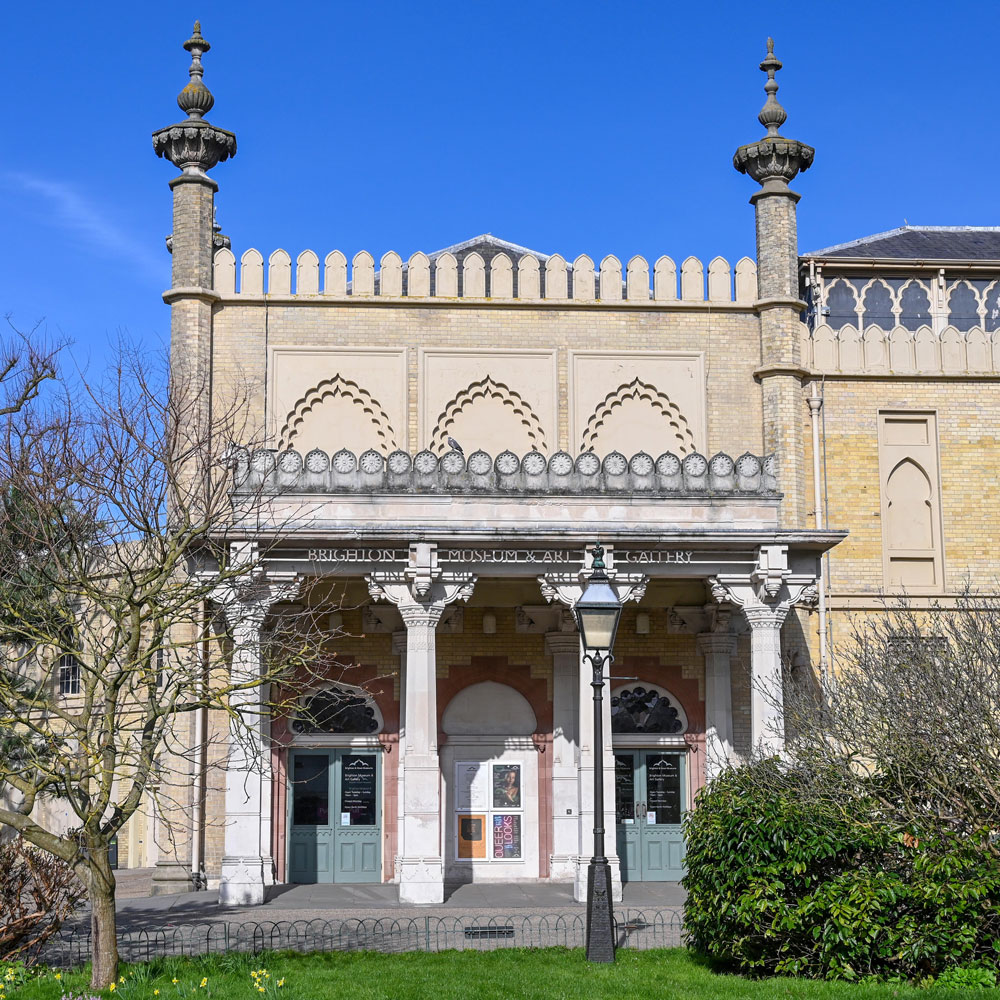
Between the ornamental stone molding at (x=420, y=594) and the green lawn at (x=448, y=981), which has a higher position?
the ornamental stone molding at (x=420, y=594)

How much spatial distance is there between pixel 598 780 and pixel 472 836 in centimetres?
1030

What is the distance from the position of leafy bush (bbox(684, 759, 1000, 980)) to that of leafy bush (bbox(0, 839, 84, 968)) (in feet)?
22.4

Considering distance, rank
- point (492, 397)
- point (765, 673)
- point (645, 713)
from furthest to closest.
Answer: point (492, 397) < point (645, 713) < point (765, 673)

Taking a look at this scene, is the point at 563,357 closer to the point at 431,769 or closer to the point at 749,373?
the point at 749,373

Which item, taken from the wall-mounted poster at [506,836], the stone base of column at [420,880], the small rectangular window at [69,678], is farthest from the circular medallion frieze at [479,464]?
the small rectangular window at [69,678]

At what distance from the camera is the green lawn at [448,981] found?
12742 mm

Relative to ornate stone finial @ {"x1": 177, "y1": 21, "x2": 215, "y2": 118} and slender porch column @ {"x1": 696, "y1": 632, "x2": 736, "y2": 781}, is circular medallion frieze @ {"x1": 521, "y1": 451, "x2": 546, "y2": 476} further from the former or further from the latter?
ornate stone finial @ {"x1": 177, "y1": 21, "x2": 215, "y2": 118}

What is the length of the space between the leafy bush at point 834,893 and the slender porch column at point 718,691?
32.1 ft

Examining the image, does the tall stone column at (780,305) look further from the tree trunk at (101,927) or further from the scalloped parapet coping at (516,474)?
the tree trunk at (101,927)

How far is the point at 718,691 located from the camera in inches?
986

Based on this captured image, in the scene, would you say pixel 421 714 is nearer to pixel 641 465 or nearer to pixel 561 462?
pixel 561 462

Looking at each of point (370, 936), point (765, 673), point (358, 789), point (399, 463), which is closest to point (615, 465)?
point (399, 463)

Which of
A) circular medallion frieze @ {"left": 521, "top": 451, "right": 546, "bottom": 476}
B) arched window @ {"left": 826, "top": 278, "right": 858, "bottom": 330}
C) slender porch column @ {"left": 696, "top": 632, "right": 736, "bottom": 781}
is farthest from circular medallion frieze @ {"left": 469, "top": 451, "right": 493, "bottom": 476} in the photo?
arched window @ {"left": 826, "top": 278, "right": 858, "bottom": 330}

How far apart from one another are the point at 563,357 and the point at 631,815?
28.7 ft
